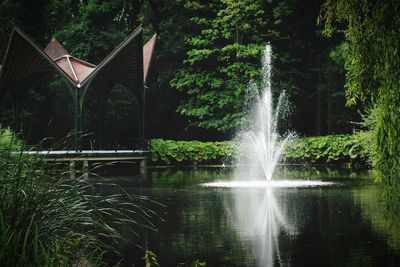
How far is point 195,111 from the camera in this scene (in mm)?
33750

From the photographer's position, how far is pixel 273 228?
10758mm

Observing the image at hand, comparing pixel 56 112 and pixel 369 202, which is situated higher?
pixel 56 112

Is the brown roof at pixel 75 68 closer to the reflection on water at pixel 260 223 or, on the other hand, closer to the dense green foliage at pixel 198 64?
the dense green foliage at pixel 198 64

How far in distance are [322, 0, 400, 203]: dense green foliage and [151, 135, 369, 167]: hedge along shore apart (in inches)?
839

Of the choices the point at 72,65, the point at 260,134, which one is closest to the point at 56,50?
the point at 72,65

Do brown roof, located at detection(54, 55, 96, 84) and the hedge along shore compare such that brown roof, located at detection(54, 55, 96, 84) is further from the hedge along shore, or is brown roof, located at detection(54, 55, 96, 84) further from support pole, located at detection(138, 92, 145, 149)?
the hedge along shore

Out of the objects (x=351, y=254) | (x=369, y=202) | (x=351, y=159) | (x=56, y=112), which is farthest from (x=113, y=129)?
(x=351, y=254)

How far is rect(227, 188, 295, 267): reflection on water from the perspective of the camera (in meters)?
8.44

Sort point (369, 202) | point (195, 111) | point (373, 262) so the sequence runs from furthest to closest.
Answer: point (195, 111) < point (369, 202) < point (373, 262)

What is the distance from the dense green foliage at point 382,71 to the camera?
299 inches

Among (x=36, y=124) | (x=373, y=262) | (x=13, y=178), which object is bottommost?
(x=373, y=262)

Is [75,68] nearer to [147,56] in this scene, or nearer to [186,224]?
[147,56]

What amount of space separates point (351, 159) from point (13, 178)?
24.7 metres

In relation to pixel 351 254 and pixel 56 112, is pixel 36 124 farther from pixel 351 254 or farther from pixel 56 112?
pixel 351 254
